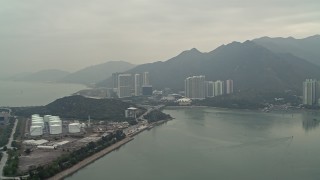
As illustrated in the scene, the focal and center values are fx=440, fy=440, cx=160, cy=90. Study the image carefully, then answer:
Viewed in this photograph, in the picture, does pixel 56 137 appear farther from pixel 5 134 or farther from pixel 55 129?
pixel 5 134

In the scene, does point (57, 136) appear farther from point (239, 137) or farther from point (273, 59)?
point (273, 59)

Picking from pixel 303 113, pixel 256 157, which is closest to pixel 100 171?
pixel 256 157

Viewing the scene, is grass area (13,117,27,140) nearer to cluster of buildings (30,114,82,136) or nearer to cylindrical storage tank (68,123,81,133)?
cluster of buildings (30,114,82,136)

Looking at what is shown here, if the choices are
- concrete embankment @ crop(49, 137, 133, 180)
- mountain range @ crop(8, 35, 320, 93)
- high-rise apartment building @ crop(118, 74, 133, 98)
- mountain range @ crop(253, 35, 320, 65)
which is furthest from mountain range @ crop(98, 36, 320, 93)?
concrete embankment @ crop(49, 137, 133, 180)

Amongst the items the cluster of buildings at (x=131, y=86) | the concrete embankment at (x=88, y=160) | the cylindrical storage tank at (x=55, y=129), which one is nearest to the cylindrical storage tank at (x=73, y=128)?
the cylindrical storage tank at (x=55, y=129)

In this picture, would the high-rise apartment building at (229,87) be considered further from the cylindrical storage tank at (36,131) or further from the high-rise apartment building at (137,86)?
the cylindrical storage tank at (36,131)
